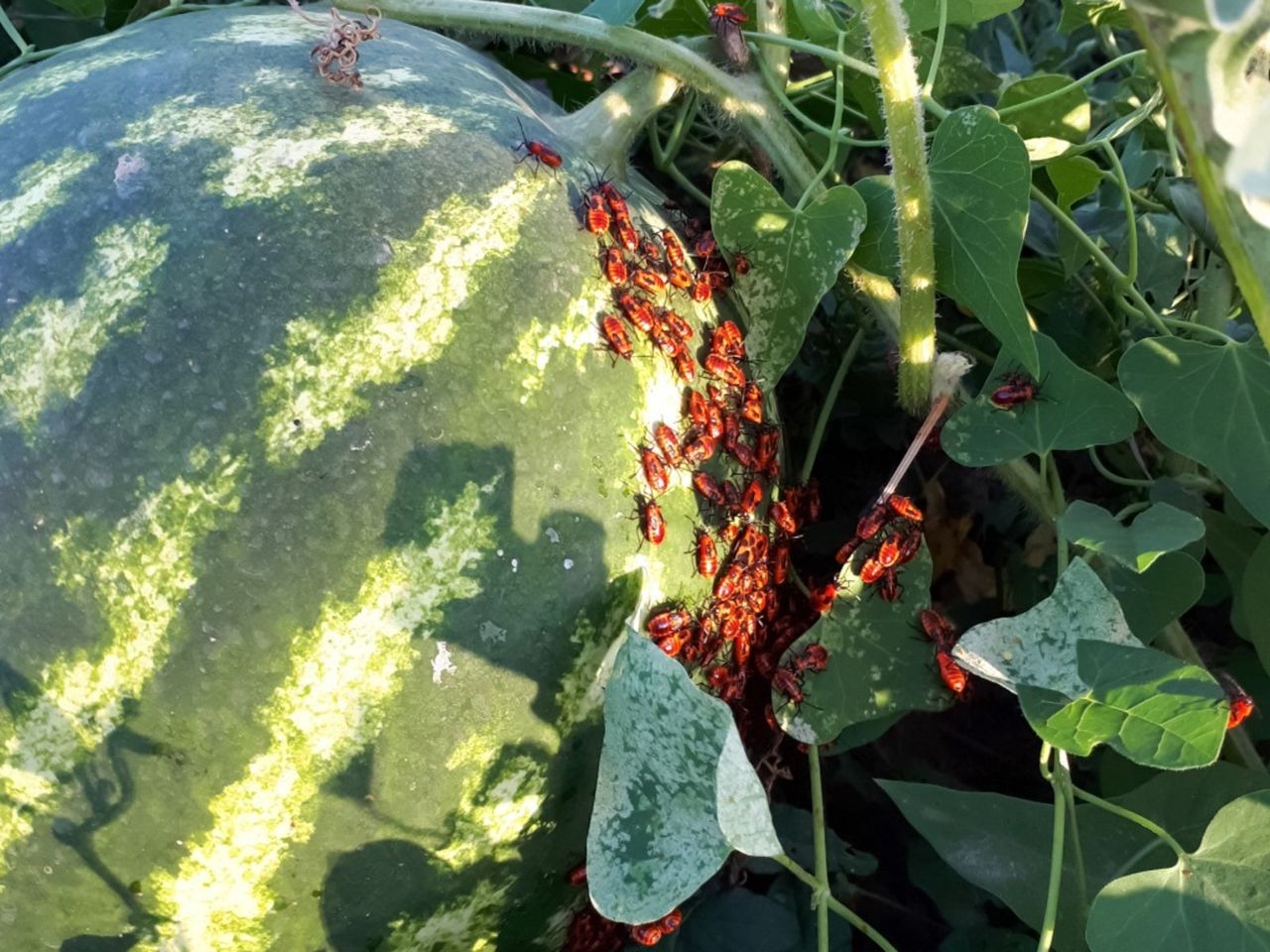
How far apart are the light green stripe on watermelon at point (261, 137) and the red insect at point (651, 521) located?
1.61 ft

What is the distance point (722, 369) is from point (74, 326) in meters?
0.73

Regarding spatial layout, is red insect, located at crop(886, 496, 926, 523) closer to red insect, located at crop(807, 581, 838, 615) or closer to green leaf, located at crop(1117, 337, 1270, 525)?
red insect, located at crop(807, 581, 838, 615)

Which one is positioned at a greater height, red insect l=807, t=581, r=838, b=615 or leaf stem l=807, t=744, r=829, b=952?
red insect l=807, t=581, r=838, b=615

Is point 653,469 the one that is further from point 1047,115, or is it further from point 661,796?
point 1047,115

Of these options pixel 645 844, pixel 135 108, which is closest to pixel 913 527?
pixel 645 844

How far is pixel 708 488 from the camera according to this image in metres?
1.37

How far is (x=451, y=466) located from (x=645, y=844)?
447 millimetres

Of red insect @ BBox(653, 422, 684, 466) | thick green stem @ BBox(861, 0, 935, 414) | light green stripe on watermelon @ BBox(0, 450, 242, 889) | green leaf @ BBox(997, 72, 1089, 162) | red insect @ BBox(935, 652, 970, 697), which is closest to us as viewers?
light green stripe on watermelon @ BBox(0, 450, 242, 889)

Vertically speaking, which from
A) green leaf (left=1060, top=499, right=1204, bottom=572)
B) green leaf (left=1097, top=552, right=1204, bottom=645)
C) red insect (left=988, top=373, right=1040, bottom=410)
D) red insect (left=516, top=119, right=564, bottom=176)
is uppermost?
red insect (left=516, top=119, right=564, bottom=176)

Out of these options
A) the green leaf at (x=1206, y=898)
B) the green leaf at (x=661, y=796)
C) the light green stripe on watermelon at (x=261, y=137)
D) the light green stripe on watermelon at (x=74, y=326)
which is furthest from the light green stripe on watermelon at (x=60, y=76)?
the green leaf at (x=1206, y=898)

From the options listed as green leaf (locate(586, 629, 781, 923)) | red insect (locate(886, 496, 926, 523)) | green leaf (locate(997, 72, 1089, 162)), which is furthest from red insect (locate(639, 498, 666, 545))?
green leaf (locate(997, 72, 1089, 162))

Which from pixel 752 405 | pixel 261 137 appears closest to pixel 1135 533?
pixel 752 405

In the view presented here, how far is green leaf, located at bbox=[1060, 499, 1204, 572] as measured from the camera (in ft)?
3.93

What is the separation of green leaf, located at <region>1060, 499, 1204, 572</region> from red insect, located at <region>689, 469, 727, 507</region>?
397 mm
